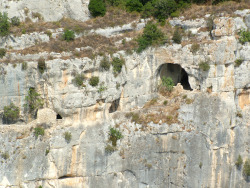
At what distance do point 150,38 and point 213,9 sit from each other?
200 inches

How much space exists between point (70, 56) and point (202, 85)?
8.71 metres

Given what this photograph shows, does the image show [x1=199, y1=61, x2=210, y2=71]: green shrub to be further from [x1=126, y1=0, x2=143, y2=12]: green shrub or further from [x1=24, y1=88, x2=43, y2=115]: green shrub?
[x1=24, y1=88, x2=43, y2=115]: green shrub

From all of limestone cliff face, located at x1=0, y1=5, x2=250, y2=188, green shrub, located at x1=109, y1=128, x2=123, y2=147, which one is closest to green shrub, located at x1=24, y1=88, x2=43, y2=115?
limestone cliff face, located at x1=0, y1=5, x2=250, y2=188

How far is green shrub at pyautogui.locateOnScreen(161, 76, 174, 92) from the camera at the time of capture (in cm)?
3250

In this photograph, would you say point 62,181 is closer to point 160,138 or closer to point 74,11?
point 160,138

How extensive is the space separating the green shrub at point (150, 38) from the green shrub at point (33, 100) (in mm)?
7202

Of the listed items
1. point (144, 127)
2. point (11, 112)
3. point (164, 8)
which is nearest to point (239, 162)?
point (144, 127)

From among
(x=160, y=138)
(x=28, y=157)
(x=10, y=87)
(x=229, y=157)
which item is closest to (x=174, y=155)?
(x=160, y=138)

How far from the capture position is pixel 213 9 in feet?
109

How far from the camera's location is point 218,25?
102 feet

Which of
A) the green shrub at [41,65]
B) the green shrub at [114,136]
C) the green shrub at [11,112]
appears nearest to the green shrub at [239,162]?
the green shrub at [114,136]

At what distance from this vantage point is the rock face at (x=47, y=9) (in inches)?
1350

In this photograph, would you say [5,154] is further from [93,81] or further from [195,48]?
[195,48]

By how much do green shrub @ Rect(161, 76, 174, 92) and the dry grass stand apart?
14.5 ft
